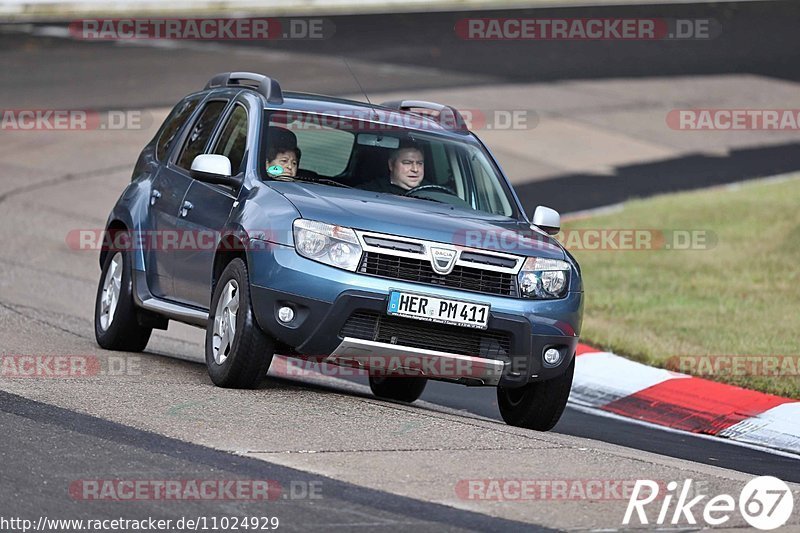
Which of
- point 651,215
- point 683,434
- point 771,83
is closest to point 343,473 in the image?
point 683,434

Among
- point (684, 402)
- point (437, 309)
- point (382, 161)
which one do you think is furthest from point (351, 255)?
point (684, 402)

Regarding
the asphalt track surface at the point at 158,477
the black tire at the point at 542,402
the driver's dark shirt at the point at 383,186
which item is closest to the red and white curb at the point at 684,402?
the black tire at the point at 542,402

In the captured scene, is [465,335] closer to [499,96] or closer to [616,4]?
[499,96]

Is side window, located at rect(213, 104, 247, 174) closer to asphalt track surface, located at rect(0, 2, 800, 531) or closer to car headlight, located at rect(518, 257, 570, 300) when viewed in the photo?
car headlight, located at rect(518, 257, 570, 300)

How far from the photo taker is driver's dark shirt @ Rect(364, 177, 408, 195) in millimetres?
9438

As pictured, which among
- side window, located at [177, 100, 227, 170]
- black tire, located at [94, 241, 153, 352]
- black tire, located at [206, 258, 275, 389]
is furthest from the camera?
black tire, located at [94, 241, 153, 352]

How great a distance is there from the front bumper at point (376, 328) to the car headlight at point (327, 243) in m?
0.05

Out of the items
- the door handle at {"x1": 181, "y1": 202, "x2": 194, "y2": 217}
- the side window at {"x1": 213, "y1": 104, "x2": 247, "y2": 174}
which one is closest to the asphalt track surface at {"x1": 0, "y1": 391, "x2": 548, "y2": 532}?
the door handle at {"x1": 181, "y1": 202, "x2": 194, "y2": 217}

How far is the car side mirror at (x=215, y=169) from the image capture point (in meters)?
9.21

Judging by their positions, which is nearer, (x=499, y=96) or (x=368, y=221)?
(x=368, y=221)

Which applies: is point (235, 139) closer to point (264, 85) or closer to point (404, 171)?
point (264, 85)

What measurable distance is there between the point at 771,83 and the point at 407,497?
22414 millimetres

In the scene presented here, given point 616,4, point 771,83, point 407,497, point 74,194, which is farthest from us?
point 616,4

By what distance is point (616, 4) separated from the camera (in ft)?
121
